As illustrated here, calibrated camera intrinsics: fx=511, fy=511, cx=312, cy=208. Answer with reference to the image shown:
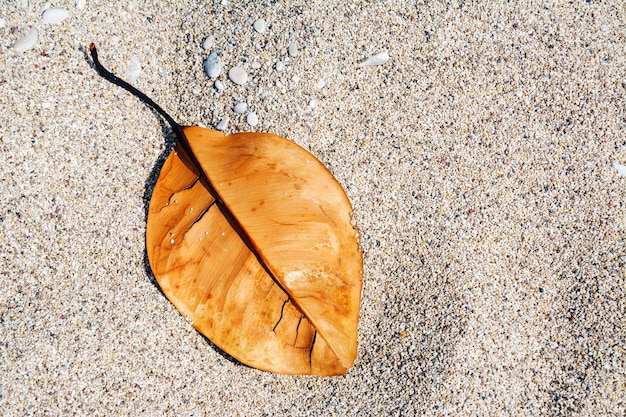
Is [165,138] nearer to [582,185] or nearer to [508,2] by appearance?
[508,2]

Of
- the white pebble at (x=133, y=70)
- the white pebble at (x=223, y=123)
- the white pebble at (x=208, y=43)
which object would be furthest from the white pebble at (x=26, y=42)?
the white pebble at (x=223, y=123)

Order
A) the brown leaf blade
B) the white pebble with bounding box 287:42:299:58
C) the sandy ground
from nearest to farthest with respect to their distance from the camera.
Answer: the brown leaf blade < the sandy ground < the white pebble with bounding box 287:42:299:58

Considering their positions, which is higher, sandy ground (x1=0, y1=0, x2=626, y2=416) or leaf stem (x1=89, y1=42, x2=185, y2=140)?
leaf stem (x1=89, y1=42, x2=185, y2=140)

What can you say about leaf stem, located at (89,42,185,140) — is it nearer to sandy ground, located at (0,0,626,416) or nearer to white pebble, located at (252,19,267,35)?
sandy ground, located at (0,0,626,416)

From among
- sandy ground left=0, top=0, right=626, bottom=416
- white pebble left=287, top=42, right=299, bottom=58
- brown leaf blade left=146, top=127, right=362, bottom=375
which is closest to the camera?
brown leaf blade left=146, top=127, right=362, bottom=375

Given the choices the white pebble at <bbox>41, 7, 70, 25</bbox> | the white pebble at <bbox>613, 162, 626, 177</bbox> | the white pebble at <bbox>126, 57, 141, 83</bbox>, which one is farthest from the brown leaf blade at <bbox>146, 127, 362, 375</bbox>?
the white pebble at <bbox>613, 162, 626, 177</bbox>

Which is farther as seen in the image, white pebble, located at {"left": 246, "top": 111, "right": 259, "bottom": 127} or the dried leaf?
white pebble, located at {"left": 246, "top": 111, "right": 259, "bottom": 127}

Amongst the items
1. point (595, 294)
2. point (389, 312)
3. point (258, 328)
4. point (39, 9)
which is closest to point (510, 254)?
point (595, 294)

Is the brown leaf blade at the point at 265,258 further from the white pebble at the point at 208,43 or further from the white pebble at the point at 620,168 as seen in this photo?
the white pebble at the point at 620,168

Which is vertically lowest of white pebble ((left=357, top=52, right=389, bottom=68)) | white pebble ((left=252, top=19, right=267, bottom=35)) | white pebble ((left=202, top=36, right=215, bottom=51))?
white pebble ((left=357, top=52, right=389, bottom=68))
